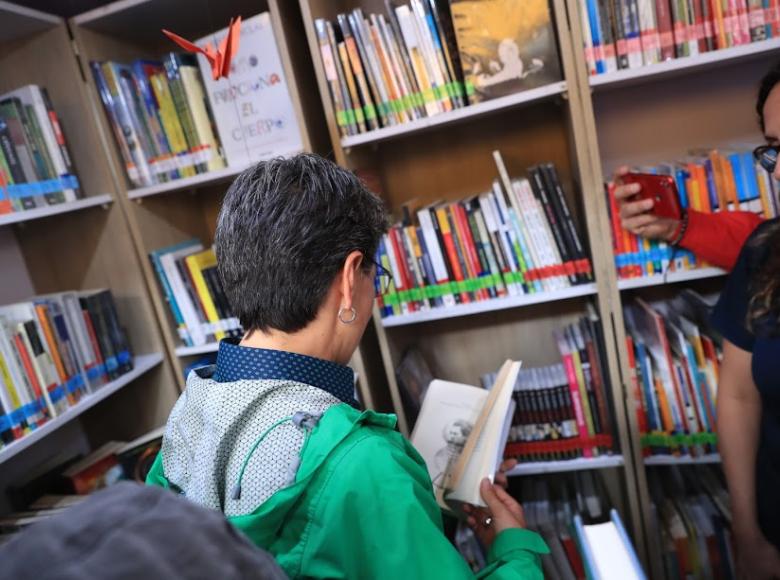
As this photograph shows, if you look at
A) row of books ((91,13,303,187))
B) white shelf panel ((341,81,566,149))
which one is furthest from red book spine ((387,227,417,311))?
row of books ((91,13,303,187))

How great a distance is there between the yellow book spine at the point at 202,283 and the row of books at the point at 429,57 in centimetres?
66

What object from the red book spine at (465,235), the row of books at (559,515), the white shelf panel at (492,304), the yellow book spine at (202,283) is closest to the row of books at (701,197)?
the white shelf panel at (492,304)

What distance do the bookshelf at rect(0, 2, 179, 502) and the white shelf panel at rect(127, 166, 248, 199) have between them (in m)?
0.08

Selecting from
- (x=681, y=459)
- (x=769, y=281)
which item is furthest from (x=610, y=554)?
(x=681, y=459)

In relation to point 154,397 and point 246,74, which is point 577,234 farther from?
point 154,397

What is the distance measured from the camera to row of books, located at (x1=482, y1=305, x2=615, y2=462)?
1551 mm

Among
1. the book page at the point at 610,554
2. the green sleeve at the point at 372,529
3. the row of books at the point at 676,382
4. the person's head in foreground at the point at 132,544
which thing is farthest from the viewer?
the row of books at the point at 676,382

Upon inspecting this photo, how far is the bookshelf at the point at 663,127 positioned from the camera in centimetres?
144

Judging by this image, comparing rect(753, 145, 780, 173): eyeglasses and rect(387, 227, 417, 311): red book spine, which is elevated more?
rect(753, 145, 780, 173): eyeglasses

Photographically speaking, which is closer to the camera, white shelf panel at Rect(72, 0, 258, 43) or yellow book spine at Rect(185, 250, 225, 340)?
white shelf panel at Rect(72, 0, 258, 43)

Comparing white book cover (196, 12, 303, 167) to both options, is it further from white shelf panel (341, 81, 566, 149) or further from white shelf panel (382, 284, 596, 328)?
white shelf panel (382, 284, 596, 328)

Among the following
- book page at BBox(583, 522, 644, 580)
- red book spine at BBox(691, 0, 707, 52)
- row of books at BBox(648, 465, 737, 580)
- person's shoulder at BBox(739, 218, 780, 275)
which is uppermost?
red book spine at BBox(691, 0, 707, 52)

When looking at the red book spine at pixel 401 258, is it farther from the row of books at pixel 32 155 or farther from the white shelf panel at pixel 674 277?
the row of books at pixel 32 155

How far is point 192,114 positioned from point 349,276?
41.0 inches
